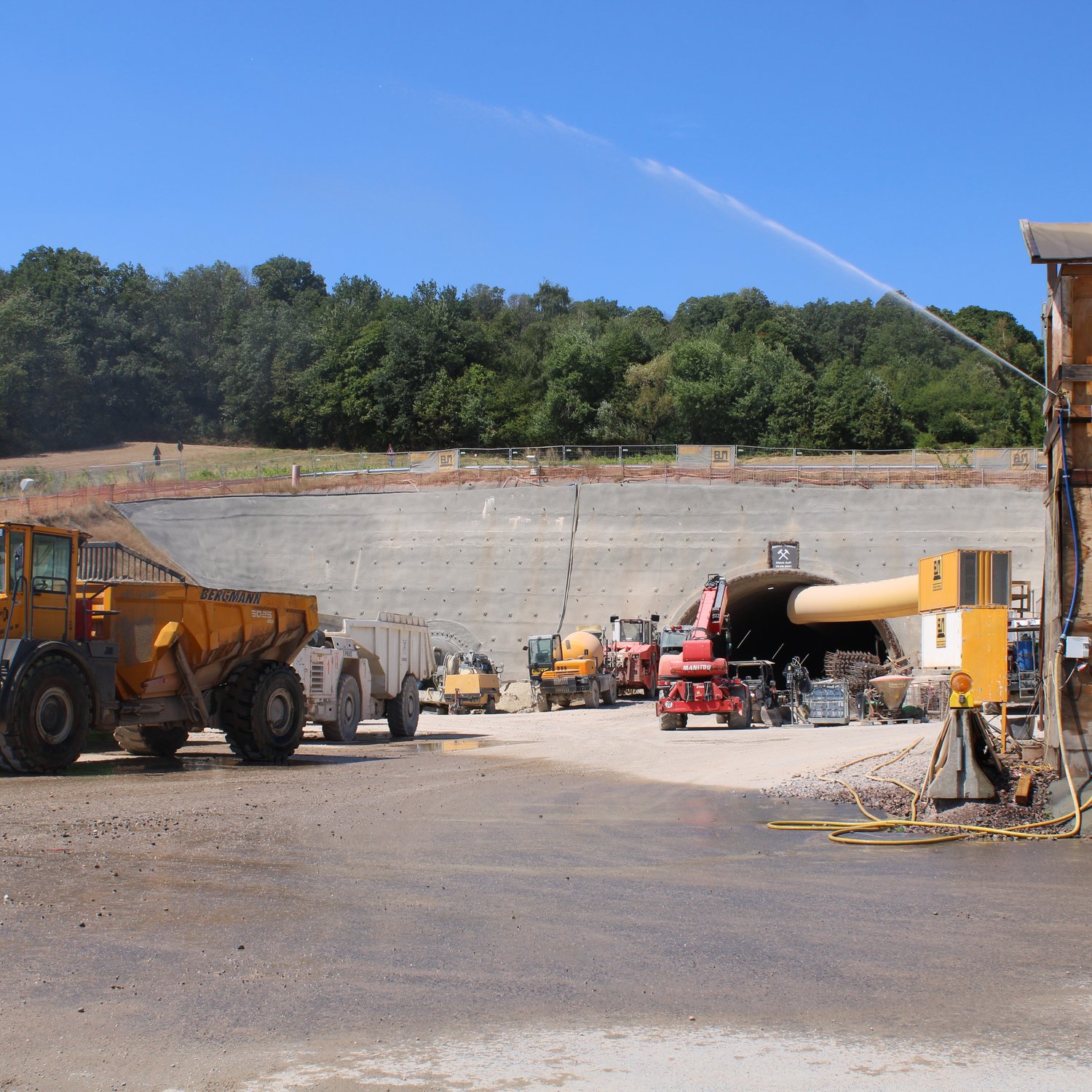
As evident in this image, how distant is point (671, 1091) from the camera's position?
4.55 metres

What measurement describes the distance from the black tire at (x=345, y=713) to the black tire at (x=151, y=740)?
12.1ft

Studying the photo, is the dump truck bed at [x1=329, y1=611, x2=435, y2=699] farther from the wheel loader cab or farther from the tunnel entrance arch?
the tunnel entrance arch

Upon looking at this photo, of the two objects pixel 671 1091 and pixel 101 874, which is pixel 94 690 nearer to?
pixel 101 874

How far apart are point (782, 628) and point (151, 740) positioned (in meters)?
38.9

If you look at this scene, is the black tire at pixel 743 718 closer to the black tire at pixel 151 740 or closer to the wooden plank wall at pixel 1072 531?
the black tire at pixel 151 740

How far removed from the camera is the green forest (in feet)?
249

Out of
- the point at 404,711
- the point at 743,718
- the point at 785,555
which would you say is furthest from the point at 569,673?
the point at 404,711

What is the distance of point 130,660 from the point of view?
1596 centimetres

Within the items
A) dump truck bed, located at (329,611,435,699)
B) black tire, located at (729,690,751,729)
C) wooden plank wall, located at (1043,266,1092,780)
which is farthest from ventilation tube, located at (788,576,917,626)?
wooden plank wall, located at (1043,266,1092,780)

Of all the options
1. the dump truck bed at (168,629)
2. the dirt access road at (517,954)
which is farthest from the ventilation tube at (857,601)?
the dirt access road at (517,954)

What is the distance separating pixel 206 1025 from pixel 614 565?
Answer: 39424 mm

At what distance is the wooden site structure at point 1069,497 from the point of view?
1134 cm

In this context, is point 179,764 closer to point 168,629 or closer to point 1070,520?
point 168,629

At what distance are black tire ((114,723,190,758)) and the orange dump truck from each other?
0.02m
